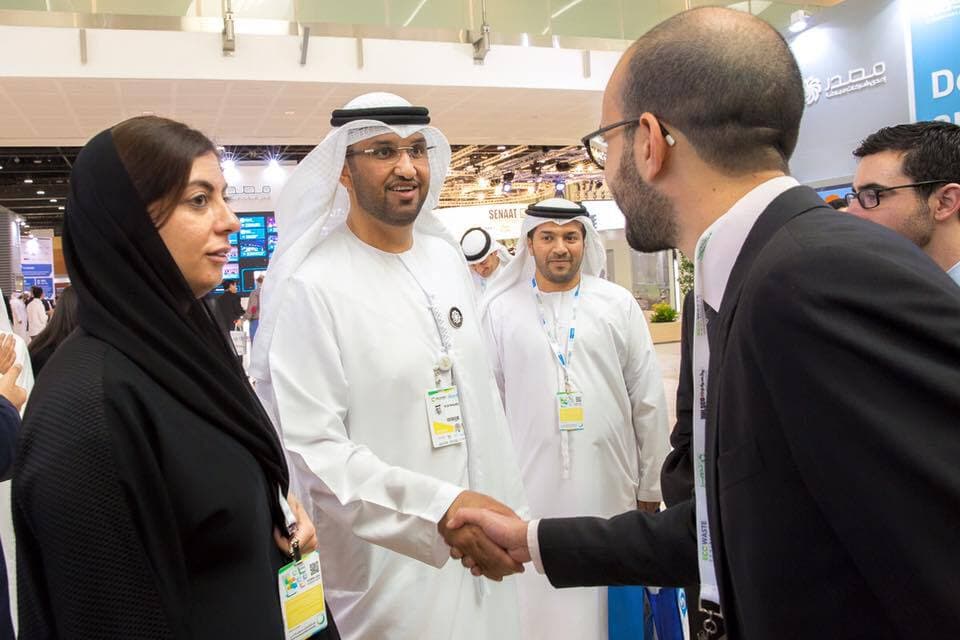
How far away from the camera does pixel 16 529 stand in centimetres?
122

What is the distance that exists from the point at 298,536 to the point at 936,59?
564cm

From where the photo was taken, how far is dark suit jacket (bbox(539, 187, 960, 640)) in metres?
0.83

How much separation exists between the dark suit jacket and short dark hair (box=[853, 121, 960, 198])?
2.02 m

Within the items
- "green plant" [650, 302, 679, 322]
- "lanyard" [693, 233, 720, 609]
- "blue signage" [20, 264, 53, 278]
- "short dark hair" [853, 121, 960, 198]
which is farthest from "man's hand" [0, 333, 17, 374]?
"blue signage" [20, 264, 53, 278]

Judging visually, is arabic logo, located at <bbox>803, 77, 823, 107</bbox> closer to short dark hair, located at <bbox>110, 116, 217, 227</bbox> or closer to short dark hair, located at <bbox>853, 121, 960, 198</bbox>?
short dark hair, located at <bbox>853, 121, 960, 198</bbox>

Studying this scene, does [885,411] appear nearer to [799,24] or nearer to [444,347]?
[444,347]

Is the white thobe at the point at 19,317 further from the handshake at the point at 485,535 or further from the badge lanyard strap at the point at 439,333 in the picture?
the handshake at the point at 485,535

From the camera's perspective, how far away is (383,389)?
2.23 m

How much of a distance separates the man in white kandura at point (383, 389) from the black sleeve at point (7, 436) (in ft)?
2.20

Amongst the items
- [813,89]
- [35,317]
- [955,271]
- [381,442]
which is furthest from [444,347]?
[35,317]

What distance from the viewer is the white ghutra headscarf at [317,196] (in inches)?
91.7

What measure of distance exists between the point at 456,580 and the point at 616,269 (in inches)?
944

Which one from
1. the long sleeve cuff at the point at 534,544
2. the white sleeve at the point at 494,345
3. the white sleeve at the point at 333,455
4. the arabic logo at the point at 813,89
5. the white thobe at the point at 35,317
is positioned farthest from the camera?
the white thobe at the point at 35,317

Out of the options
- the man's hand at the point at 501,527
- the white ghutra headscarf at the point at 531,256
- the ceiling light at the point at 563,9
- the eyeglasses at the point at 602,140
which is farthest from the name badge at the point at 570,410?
the ceiling light at the point at 563,9
